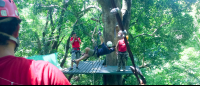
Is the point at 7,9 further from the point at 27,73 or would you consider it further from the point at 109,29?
the point at 109,29

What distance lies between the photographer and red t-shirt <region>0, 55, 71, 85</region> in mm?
841

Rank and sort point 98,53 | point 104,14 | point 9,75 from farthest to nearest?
point 104,14 < point 98,53 < point 9,75

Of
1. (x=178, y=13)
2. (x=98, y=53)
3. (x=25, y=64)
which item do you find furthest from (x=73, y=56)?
(x=178, y=13)

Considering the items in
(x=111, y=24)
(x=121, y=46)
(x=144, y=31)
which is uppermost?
(x=111, y=24)

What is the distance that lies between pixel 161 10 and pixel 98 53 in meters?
4.04

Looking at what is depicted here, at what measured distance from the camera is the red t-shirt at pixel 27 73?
841mm

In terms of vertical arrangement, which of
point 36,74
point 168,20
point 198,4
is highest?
point 198,4

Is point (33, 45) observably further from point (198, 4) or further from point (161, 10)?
point (198, 4)

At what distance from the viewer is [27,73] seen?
87 centimetres

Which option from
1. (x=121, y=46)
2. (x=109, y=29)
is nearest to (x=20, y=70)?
(x=121, y=46)

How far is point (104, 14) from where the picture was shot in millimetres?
5086

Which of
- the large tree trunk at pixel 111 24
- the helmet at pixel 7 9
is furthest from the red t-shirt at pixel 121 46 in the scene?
the helmet at pixel 7 9

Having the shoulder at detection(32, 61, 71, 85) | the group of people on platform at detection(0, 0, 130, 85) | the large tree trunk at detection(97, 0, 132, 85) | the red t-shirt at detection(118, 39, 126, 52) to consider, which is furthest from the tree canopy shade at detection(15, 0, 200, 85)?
the shoulder at detection(32, 61, 71, 85)

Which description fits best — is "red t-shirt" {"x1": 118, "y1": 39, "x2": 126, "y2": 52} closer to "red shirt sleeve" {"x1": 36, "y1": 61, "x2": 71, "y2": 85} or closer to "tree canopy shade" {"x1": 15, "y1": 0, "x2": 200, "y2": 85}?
"tree canopy shade" {"x1": 15, "y1": 0, "x2": 200, "y2": 85}
